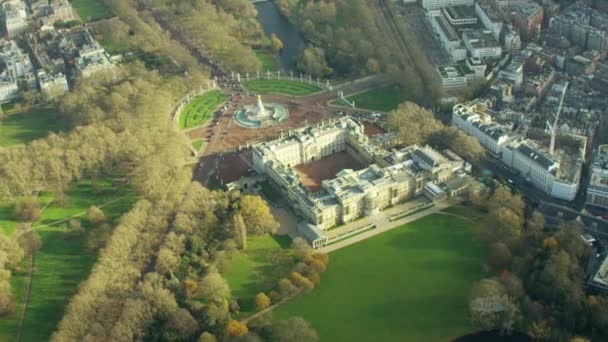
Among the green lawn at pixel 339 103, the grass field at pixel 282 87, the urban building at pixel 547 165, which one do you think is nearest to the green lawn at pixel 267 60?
the grass field at pixel 282 87

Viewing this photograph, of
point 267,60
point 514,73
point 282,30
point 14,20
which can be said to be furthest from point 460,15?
point 14,20

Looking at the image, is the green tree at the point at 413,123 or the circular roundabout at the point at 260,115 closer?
the green tree at the point at 413,123

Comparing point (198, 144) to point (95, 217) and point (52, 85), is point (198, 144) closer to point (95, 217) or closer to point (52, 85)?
point (95, 217)

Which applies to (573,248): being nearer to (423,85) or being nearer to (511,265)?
(511,265)

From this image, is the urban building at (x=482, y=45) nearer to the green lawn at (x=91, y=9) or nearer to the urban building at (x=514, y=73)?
the urban building at (x=514, y=73)

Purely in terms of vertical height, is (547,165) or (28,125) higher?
(547,165)

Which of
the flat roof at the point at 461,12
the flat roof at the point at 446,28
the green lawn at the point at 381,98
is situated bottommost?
the green lawn at the point at 381,98

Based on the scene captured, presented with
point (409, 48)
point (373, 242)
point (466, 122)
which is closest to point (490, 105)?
point (466, 122)
